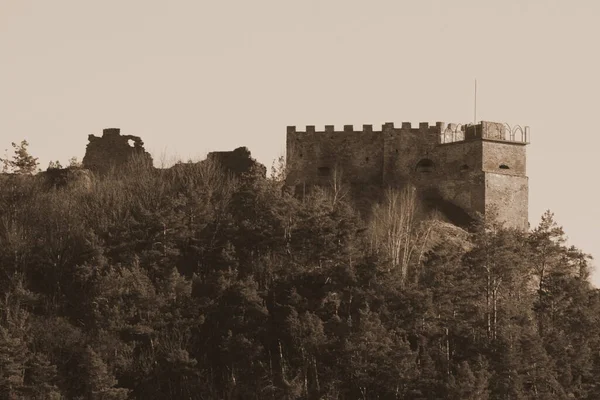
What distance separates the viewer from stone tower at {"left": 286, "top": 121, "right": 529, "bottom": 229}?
6956cm

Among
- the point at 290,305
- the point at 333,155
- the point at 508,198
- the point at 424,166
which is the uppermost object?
the point at 333,155

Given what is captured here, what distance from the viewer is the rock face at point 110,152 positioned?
238ft

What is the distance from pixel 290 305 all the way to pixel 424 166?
37.6 ft

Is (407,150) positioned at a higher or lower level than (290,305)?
higher

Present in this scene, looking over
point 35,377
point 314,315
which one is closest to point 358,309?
point 314,315

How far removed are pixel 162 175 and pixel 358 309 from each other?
1383 cm

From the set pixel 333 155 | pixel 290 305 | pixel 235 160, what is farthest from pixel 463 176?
pixel 290 305

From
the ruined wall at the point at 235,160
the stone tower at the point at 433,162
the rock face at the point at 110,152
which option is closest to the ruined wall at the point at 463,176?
the stone tower at the point at 433,162

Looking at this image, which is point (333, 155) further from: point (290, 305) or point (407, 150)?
point (290, 305)

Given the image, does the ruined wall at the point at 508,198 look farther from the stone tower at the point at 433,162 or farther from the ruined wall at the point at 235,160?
the ruined wall at the point at 235,160

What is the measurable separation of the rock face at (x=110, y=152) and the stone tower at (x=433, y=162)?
19.9ft

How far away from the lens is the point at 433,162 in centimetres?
7069

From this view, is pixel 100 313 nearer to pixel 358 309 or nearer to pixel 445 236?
pixel 358 309

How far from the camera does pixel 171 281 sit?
62281mm
